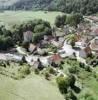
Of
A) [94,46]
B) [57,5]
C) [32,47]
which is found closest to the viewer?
[94,46]

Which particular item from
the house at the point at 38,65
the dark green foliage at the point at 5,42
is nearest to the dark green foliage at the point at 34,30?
the dark green foliage at the point at 5,42

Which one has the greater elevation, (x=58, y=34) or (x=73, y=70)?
(x=73, y=70)

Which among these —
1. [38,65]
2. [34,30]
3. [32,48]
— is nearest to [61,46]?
[32,48]

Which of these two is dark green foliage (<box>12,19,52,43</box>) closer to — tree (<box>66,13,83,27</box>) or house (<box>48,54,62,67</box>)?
tree (<box>66,13,83,27</box>)

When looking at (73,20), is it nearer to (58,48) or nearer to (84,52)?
(58,48)

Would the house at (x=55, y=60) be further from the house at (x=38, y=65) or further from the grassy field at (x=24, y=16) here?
the grassy field at (x=24, y=16)
